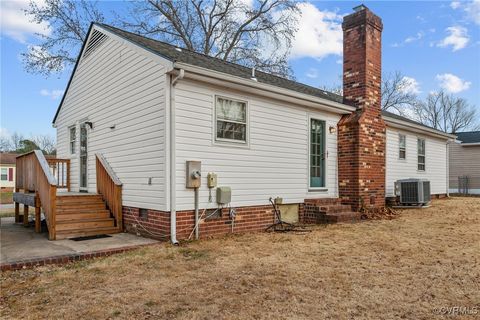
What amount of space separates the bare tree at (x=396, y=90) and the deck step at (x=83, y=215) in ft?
99.6

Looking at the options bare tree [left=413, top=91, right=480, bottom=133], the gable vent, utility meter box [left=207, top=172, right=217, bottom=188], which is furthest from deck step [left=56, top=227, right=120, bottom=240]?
bare tree [left=413, top=91, right=480, bottom=133]

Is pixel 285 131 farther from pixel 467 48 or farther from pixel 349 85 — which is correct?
pixel 467 48

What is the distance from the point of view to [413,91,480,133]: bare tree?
37.6 m

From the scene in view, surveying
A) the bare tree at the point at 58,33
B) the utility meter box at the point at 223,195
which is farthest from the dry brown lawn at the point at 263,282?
the bare tree at the point at 58,33

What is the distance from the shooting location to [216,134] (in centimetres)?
680

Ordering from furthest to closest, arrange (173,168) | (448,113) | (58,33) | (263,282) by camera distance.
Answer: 1. (448,113)
2. (58,33)
3. (173,168)
4. (263,282)

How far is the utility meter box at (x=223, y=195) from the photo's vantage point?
6660 millimetres

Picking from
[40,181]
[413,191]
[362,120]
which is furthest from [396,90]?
[40,181]

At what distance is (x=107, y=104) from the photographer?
328 inches

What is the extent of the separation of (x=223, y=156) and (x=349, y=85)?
→ 4812mm

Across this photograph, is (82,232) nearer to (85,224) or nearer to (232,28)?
(85,224)

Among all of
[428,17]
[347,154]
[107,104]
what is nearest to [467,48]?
[428,17]

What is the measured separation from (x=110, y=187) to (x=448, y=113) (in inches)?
Answer: 1577

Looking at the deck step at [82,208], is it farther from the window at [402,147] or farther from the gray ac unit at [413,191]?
the window at [402,147]
